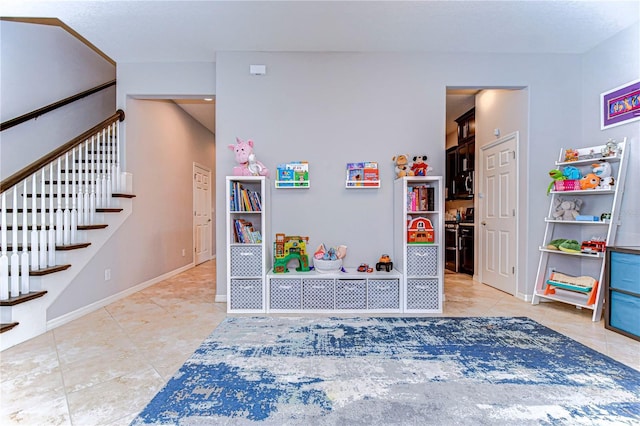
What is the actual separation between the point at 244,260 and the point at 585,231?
3757 mm

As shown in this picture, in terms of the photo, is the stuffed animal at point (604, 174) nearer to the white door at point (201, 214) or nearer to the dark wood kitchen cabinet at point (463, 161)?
the dark wood kitchen cabinet at point (463, 161)

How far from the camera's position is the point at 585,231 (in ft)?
10.8

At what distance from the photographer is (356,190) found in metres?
3.40

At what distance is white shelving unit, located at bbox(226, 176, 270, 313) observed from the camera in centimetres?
301

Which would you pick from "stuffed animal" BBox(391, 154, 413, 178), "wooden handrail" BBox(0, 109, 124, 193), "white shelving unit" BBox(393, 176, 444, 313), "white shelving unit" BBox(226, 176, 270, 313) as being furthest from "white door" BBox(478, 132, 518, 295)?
"wooden handrail" BBox(0, 109, 124, 193)

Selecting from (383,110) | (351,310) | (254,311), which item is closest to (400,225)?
(351,310)

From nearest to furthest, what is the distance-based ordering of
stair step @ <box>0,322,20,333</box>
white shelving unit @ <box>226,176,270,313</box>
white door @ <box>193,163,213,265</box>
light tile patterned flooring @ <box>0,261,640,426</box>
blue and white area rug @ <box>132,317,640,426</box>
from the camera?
blue and white area rug @ <box>132,317,640,426</box> < light tile patterned flooring @ <box>0,261,640,426</box> < stair step @ <box>0,322,20,333</box> < white shelving unit @ <box>226,176,270,313</box> < white door @ <box>193,163,213,265</box>

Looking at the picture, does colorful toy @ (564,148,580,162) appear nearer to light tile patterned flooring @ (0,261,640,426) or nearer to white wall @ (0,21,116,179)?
light tile patterned flooring @ (0,261,640,426)

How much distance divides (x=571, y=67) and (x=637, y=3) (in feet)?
2.79

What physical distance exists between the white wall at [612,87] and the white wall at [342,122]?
15 centimetres

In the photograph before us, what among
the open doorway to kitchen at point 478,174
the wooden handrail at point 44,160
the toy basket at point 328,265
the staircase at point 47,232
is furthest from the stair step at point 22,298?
the open doorway to kitchen at point 478,174

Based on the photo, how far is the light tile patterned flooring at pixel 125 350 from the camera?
5.11ft

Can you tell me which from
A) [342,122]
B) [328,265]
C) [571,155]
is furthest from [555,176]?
[328,265]

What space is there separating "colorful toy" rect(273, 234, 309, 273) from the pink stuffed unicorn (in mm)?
727
